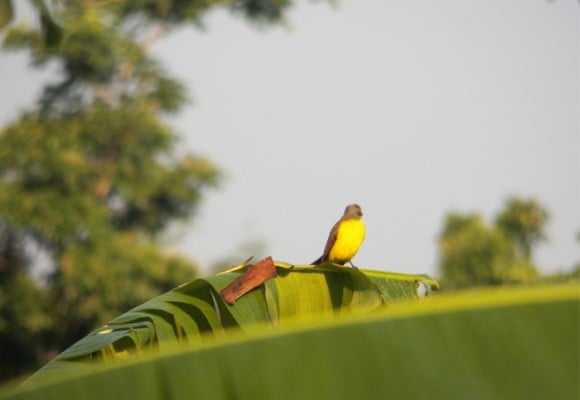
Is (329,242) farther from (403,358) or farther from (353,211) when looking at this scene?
(403,358)

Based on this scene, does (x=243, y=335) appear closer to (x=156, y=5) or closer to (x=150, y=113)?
(x=150, y=113)

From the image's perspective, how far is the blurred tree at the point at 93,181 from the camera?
17750 mm

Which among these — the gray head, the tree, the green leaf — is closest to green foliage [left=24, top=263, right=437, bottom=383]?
the green leaf

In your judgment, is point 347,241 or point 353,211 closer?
point 347,241

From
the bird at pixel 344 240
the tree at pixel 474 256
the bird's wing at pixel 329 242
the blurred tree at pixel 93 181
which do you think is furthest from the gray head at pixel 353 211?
the tree at pixel 474 256

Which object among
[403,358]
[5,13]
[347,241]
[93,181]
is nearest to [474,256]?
[93,181]

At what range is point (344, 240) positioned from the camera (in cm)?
346

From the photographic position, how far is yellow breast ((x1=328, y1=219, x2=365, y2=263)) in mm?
3412

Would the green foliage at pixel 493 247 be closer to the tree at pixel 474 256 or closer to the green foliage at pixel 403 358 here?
the tree at pixel 474 256

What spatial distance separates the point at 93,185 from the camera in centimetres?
1902

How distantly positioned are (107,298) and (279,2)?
19.6ft

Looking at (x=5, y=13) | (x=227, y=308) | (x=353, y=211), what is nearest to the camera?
(x=227, y=308)

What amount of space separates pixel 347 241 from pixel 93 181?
15846 millimetres

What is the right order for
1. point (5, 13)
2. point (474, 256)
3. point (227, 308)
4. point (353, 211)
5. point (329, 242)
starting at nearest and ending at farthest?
point (227, 308)
point (5, 13)
point (329, 242)
point (353, 211)
point (474, 256)
